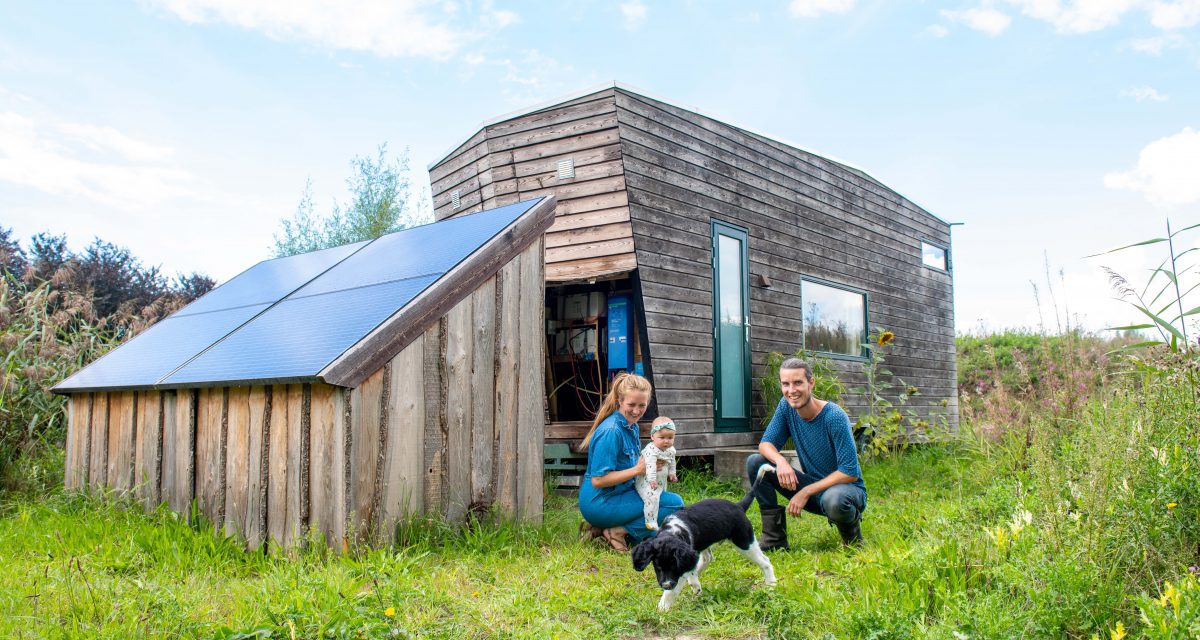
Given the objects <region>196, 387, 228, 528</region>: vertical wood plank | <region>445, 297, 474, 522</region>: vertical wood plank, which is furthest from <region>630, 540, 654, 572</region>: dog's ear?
<region>196, 387, 228, 528</region>: vertical wood plank

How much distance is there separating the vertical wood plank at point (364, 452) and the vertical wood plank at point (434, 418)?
1.10 ft

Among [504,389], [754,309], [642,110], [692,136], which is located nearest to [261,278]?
Answer: [504,389]

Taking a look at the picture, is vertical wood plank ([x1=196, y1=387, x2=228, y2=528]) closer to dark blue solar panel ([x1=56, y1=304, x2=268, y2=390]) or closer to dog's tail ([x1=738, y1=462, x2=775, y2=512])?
dark blue solar panel ([x1=56, y1=304, x2=268, y2=390])

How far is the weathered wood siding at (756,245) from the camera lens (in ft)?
25.9

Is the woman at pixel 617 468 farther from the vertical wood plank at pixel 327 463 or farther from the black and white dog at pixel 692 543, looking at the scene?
the vertical wood plank at pixel 327 463

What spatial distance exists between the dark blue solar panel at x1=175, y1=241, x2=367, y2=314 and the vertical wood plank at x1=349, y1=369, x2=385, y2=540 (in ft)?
6.47

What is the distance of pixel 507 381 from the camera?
16.4ft

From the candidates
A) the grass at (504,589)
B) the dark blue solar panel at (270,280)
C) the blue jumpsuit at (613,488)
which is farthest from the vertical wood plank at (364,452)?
the dark blue solar panel at (270,280)

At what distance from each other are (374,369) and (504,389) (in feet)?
3.30

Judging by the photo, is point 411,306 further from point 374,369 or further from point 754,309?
point 754,309

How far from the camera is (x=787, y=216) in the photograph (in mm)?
9742

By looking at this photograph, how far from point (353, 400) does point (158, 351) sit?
8.49ft

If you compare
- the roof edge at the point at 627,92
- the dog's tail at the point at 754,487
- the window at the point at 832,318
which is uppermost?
the roof edge at the point at 627,92

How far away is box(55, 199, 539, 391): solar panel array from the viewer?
4375 mm
